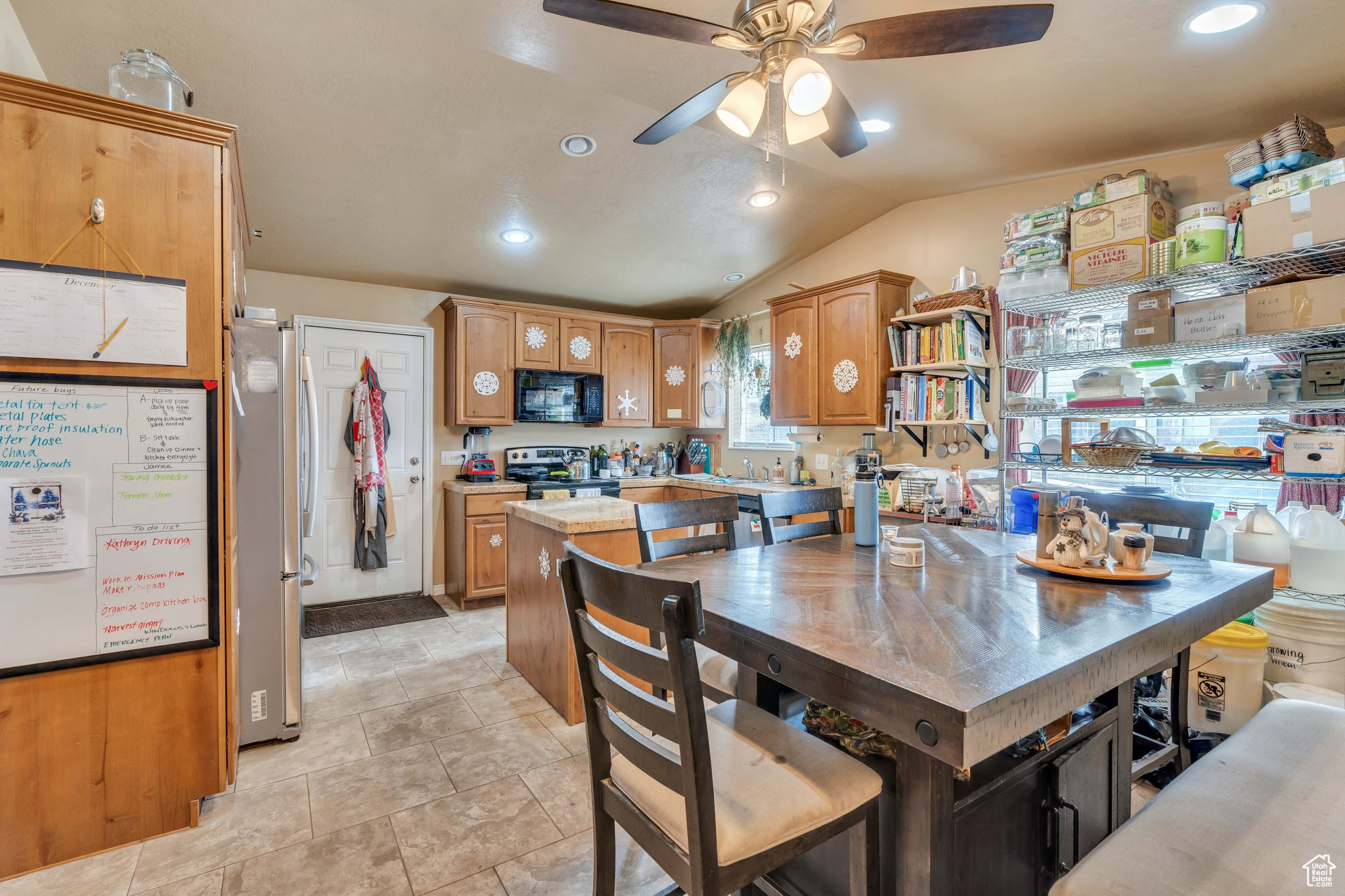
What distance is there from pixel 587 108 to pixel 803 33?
5.03 ft

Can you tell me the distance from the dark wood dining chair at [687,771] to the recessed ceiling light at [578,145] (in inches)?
101

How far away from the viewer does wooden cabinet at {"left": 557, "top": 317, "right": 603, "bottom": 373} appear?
4828 millimetres

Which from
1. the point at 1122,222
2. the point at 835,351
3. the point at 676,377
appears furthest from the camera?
the point at 676,377

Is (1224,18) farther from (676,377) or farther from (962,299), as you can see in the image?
(676,377)

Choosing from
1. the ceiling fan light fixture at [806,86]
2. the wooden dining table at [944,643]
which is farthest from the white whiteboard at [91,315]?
the ceiling fan light fixture at [806,86]

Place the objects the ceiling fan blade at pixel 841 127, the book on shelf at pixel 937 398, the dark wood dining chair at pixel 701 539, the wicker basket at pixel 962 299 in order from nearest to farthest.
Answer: the dark wood dining chair at pixel 701 539 < the ceiling fan blade at pixel 841 127 < the wicker basket at pixel 962 299 < the book on shelf at pixel 937 398

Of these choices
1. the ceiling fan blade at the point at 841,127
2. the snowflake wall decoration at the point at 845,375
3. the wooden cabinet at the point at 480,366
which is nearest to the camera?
the ceiling fan blade at the point at 841,127

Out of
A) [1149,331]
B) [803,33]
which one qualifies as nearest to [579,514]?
[803,33]

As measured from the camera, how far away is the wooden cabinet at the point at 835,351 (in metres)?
3.63

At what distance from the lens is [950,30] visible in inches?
59.1

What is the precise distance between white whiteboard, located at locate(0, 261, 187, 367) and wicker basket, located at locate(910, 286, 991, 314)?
3337 mm

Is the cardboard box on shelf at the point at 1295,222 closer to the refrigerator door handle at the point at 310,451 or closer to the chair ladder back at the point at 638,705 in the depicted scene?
the chair ladder back at the point at 638,705

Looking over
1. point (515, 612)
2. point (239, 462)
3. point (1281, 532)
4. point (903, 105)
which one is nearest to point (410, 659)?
point (515, 612)

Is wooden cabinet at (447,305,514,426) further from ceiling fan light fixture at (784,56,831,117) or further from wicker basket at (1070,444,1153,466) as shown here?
wicker basket at (1070,444,1153,466)
